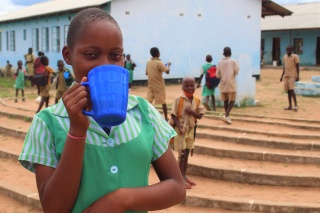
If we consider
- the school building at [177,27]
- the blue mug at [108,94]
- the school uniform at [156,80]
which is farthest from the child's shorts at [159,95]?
the school building at [177,27]

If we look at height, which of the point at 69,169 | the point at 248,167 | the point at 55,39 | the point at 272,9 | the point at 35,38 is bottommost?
the point at 248,167

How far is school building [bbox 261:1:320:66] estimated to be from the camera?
29.9 metres

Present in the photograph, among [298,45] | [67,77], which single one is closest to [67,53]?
[67,77]

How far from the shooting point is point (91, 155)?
1.35 meters

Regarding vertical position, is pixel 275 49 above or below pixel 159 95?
above

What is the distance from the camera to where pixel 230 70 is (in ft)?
30.9

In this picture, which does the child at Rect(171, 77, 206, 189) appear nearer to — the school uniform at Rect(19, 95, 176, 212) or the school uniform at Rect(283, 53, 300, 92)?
the school uniform at Rect(19, 95, 176, 212)

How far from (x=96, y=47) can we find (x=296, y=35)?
32.1 metres

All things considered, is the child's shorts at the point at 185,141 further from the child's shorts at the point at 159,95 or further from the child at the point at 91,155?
the child at the point at 91,155

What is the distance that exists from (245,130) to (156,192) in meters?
7.03

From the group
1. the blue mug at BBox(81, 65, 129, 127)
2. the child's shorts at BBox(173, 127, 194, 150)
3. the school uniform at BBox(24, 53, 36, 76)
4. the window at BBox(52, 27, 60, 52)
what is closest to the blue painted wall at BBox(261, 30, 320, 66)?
the window at BBox(52, 27, 60, 52)

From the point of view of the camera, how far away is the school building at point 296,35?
29.9 meters

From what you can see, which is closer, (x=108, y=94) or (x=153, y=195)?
(x=108, y=94)

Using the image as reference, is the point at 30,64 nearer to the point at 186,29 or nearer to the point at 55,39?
the point at 55,39
